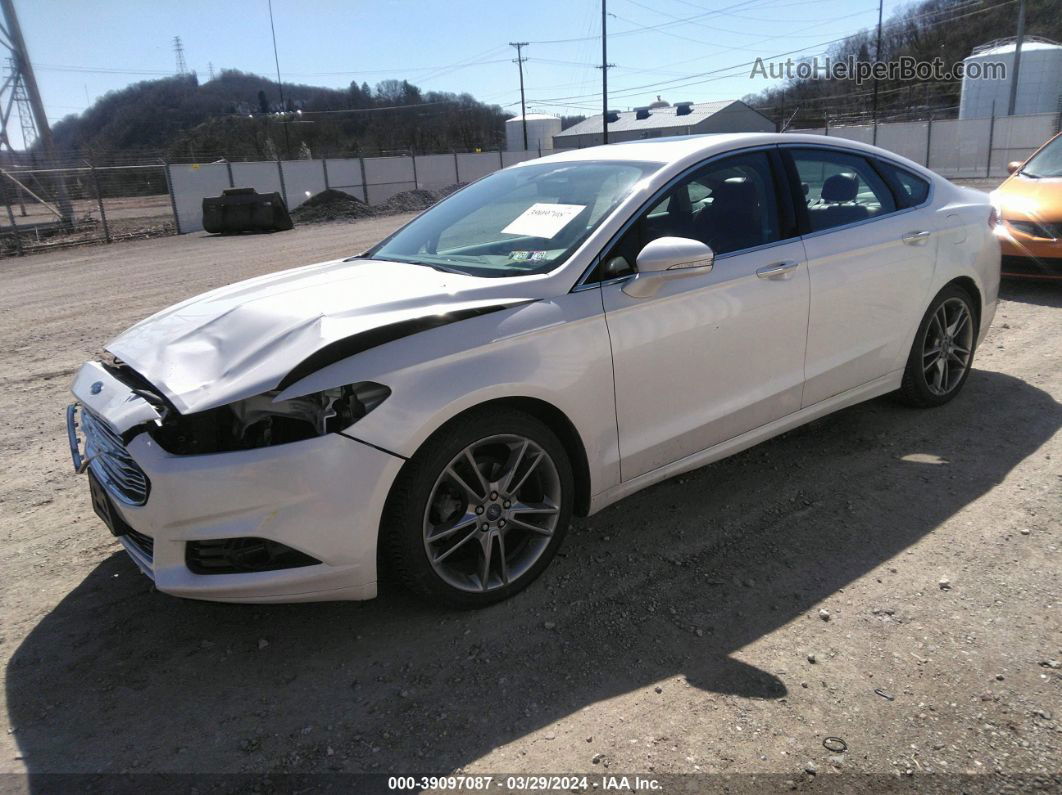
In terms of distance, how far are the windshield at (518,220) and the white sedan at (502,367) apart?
0.02m

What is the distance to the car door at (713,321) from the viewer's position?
326 cm

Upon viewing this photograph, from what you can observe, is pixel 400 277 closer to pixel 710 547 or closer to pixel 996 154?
pixel 710 547

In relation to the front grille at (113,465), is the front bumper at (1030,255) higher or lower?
lower

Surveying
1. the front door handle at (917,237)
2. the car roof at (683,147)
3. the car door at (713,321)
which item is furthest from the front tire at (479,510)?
the front door handle at (917,237)

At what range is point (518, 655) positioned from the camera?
2.81 metres

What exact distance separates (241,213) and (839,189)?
23192 mm

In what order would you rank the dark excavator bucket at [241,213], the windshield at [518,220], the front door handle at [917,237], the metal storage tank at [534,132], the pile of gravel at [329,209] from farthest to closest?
the metal storage tank at [534,132], the pile of gravel at [329,209], the dark excavator bucket at [241,213], the front door handle at [917,237], the windshield at [518,220]

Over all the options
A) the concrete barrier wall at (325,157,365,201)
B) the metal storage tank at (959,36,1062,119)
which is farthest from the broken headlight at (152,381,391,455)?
the metal storage tank at (959,36,1062,119)

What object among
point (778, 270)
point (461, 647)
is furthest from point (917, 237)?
point (461, 647)

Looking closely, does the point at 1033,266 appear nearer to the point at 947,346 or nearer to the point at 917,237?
the point at 947,346

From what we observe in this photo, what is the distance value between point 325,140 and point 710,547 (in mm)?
95919

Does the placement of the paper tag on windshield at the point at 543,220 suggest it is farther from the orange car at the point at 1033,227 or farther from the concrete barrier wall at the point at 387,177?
the concrete barrier wall at the point at 387,177

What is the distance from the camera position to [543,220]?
11.6ft

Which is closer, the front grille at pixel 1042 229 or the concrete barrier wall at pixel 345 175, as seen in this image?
the front grille at pixel 1042 229
